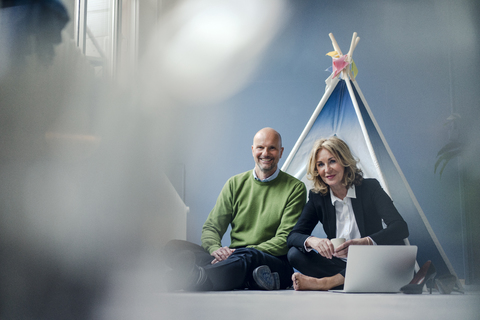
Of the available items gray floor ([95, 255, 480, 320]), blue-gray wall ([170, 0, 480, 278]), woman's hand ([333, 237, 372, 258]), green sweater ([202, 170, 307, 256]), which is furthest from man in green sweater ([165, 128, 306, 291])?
blue-gray wall ([170, 0, 480, 278])

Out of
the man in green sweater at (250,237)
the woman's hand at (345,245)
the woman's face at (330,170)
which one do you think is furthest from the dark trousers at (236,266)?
the woman's face at (330,170)

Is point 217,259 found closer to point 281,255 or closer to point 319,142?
point 281,255

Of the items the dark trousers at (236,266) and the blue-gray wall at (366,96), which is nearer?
the dark trousers at (236,266)

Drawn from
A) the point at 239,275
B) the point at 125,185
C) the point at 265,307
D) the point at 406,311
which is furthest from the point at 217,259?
the point at 406,311

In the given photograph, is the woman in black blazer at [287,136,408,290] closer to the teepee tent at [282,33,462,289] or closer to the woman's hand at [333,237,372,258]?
the woman's hand at [333,237,372,258]

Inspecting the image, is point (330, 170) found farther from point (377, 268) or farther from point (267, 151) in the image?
point (377, 268)

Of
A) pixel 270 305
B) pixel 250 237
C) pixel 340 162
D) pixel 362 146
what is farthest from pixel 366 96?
pixel 270 305

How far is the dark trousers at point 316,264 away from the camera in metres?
1.23

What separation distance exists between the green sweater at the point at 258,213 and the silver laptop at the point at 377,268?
0.94 feet

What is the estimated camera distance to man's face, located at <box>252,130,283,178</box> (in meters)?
1.47

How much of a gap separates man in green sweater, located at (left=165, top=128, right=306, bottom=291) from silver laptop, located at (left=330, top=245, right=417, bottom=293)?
26 cm

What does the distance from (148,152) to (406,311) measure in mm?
843

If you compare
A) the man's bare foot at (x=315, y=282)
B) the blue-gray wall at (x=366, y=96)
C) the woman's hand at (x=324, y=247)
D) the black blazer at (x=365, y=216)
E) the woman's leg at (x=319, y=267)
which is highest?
the blue-gray wall at (x=366, y=96)

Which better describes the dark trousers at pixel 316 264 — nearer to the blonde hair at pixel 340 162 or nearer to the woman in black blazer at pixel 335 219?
the woman in black blazer at pixel 335 219
